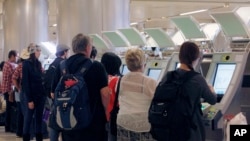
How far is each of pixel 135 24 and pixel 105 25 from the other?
12.2 meters

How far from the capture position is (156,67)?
526 cm

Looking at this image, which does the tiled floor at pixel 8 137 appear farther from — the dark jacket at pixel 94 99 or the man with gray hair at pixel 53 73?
the dark jacket at pixel 94 99

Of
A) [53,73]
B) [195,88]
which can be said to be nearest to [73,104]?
[195,88]

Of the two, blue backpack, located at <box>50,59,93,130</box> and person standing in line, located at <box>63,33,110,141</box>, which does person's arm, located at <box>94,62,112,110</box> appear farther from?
blue backpack, located at <box>50,59,93,130</box>

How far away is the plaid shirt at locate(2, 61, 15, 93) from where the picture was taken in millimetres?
8750

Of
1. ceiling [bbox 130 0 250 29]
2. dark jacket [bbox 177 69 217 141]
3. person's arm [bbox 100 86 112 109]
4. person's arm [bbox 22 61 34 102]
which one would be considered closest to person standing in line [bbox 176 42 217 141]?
dark jacket [bbox 177 69 217 141]

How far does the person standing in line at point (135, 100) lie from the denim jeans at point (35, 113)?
3059mm

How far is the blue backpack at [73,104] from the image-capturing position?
379 centimetres

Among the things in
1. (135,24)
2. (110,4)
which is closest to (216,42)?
(110,4)

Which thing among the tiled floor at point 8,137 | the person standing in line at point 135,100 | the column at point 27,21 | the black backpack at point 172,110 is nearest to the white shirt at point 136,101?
the person standing in line at point 135,100

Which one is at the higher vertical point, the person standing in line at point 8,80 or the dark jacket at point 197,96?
the dark jacket at point 197,96

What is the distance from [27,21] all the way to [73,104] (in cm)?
902

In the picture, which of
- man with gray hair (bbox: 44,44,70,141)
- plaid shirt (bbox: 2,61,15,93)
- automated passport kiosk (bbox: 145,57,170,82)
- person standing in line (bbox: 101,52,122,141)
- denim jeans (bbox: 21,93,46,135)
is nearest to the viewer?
person standing in line (bbox: 101,52,122,141)

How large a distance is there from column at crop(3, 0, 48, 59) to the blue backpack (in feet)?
28.9
